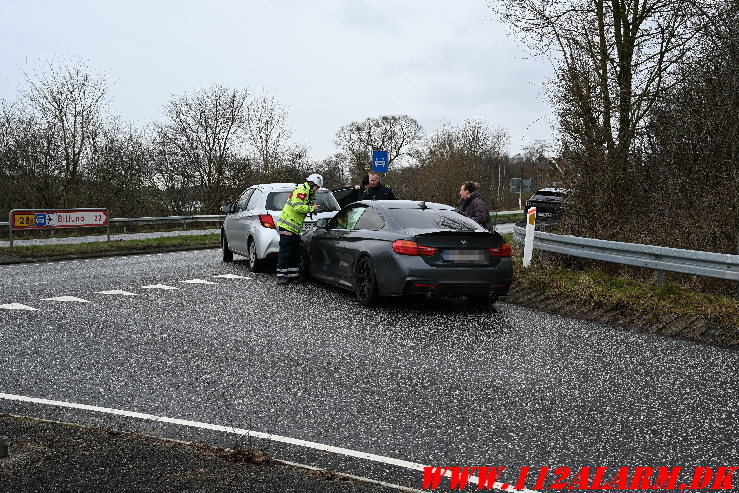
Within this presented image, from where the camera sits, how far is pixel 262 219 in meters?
14.1

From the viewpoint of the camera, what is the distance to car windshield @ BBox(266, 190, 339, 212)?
46.9 ft

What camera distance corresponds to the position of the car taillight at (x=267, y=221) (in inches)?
551

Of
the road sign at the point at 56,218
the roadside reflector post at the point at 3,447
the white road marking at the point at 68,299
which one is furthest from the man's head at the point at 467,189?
the road sign at the point at 56,218

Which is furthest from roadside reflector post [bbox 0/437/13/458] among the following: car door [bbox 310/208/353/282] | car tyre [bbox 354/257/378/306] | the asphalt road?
car door [bbox 310/208/353/282]

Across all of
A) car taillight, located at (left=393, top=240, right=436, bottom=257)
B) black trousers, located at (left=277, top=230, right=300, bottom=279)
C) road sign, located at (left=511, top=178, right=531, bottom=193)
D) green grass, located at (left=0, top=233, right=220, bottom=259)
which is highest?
road sign, located at (left=511, top=178, right=531, bottom=193)

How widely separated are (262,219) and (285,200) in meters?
0.56

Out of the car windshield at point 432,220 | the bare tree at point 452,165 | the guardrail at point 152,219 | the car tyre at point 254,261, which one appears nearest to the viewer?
the car windshield at point 432,220

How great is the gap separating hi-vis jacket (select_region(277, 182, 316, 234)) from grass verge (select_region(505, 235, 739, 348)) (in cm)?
352

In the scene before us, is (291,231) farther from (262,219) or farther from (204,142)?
(204,142)

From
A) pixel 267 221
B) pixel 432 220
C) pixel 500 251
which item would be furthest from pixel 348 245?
pixel 267 221

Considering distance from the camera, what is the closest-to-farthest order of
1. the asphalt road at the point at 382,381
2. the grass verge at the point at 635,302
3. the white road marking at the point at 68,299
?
the asphalt road at the point at 382,381, the grass verge at the point at 635,302, the white road marking at the point at 68,299

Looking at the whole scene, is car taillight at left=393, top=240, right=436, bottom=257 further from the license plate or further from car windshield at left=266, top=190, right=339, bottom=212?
car windshield at left=266, top=190, right=339, bottom=212

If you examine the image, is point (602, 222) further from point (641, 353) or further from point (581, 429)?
point (581, 429)

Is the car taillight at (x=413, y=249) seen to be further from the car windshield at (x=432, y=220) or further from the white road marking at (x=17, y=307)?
the white road marking at (x=17, y=307)
